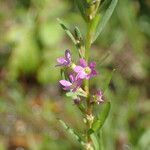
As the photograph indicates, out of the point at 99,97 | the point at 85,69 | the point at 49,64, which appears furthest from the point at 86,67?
the point at 49,64

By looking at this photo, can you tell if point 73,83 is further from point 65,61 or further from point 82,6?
point 82,6

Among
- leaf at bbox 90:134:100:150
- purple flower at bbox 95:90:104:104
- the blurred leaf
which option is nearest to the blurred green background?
the blurred leaf

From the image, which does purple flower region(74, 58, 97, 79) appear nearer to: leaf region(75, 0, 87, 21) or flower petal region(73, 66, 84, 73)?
flower petal region(73, 66, 84, 73)

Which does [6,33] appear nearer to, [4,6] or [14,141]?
[4,6]

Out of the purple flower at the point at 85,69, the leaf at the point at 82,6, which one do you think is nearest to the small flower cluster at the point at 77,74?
the purple flower at the point at 85,69

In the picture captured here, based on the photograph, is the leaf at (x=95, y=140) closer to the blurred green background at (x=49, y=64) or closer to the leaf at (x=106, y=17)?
the leaf at (x=106, y=17)

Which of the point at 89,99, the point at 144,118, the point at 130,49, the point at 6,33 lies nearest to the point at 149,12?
the point at 130,49
